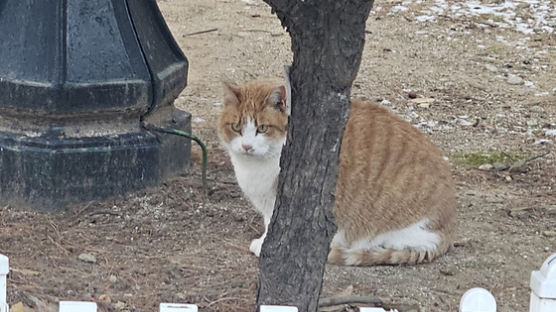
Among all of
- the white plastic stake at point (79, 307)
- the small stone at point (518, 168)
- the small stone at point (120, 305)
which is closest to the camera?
the white plastic stake at point (79, 307)

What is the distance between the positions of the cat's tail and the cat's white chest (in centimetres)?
32

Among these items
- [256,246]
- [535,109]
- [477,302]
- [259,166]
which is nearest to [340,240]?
[256,246]

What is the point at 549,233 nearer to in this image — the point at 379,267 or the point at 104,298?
the point at 379,267

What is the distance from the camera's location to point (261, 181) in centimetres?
409

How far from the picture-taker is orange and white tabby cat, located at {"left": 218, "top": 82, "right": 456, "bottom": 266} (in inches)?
160

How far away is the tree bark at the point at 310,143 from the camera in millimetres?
2787

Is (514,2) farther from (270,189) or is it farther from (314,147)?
(314,147)

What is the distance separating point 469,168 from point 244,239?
5.22 ft

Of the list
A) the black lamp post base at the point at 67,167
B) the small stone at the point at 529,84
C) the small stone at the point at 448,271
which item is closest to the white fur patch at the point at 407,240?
the small stone at the point at 448,271

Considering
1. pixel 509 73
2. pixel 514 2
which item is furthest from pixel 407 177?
pixel 514 2

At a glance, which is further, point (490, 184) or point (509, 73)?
point (509, 73)

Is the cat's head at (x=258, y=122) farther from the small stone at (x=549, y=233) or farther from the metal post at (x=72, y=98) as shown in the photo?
the small stone at (x=549, y=233)

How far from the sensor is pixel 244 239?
4.30 meters

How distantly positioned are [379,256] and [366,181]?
319 millimetres
